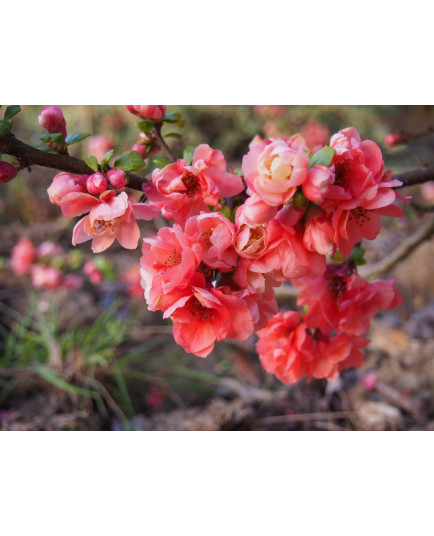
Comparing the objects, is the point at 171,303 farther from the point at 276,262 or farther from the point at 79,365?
the point at 79,365

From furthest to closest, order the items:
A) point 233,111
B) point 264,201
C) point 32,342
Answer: point 233,111 < point 32,342 < point 264,201

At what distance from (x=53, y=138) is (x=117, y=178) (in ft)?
0.29

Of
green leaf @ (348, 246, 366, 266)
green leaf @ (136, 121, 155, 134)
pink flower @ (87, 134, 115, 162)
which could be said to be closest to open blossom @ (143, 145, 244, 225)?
green leaf @ (136, 121, 155, 134)

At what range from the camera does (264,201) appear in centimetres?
39

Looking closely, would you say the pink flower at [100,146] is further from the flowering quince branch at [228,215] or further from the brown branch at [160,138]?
the flowering quince branch at [228,215]

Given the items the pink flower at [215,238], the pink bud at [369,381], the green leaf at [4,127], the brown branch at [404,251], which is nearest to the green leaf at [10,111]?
the green leaf at [4,127]

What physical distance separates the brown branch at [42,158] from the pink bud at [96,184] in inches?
1.9

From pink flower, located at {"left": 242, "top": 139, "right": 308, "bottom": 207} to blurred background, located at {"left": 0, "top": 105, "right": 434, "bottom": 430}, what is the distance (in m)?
0.60

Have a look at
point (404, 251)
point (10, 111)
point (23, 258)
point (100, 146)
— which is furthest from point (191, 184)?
point (23, 258)

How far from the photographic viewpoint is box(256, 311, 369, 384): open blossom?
64 cm

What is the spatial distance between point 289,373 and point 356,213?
0.93ft

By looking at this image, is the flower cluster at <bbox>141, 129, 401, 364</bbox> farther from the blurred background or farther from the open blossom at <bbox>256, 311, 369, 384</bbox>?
the blurred background
